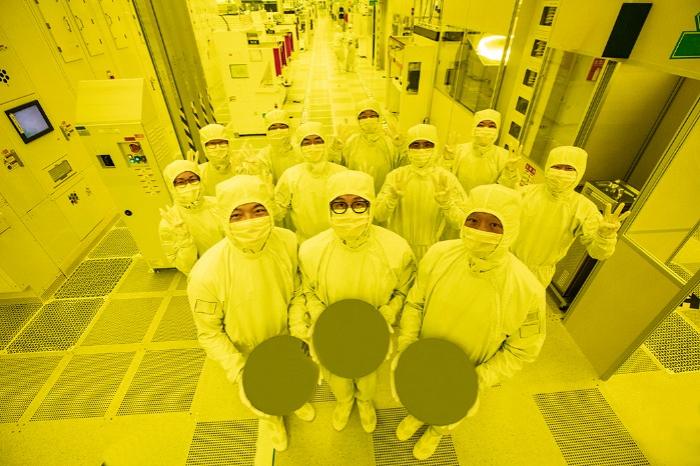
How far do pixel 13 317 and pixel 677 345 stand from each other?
725 cm

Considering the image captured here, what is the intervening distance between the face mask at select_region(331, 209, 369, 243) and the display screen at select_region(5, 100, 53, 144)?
163 inches

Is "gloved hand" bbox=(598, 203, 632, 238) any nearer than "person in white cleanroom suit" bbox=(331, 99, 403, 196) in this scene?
Yes

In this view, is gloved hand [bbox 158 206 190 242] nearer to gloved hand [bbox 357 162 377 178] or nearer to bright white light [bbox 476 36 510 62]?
gloved hand [bbox 357 162 377 178]

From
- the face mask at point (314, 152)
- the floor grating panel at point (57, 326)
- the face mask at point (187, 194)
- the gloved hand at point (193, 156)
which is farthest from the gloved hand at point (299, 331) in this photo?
the floor grating panel at point (57, 326)

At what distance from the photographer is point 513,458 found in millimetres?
2318

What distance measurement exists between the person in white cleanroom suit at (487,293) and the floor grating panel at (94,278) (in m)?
3.90

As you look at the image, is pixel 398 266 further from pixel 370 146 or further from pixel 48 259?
pixel 48 259

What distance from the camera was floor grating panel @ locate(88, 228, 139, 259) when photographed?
4336mm

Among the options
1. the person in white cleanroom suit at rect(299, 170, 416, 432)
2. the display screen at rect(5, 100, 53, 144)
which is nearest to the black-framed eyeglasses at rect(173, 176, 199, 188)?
the person in white cleanroom suit at rect(299, 170, 416, 432)

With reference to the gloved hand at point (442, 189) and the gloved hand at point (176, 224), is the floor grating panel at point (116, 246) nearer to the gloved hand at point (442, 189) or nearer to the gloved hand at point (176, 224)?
the gloved hand at point (176, 224)

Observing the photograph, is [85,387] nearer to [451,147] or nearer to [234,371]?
[234,371]

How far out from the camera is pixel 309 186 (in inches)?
114

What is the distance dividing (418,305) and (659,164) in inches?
82.8

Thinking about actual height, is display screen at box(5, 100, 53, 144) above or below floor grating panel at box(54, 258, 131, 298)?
above
